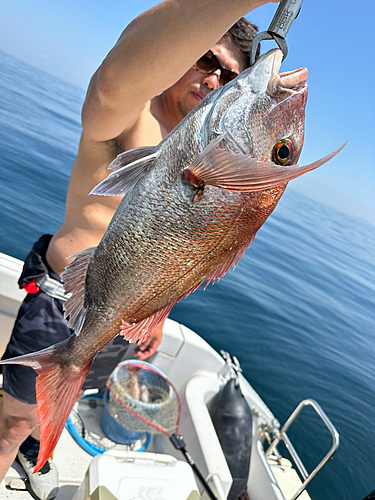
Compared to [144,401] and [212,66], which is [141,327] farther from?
[144,401]

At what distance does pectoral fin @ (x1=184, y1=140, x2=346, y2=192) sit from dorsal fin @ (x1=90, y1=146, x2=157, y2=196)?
7.5 inches

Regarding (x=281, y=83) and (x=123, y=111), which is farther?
(x=123, y=111)

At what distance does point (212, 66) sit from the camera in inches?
77.0

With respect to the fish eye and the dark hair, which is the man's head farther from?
the fish eye

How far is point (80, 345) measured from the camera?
4.37ft

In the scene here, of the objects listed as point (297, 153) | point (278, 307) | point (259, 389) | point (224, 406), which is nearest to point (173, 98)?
point (297, 153)

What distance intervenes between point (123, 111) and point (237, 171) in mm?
653

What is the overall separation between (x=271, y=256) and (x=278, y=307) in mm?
5061

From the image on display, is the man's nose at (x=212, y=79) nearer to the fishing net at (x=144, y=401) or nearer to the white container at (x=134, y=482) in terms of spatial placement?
the white container at (x=134, y=482)

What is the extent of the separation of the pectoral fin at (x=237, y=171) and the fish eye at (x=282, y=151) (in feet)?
0.61

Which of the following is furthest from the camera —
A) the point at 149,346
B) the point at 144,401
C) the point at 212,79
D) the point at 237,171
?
the point at 144,401

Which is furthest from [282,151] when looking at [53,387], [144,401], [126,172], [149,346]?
[144,401]

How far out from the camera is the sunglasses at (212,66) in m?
1.95

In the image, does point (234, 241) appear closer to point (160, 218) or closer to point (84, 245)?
Result: point (160, 218)
